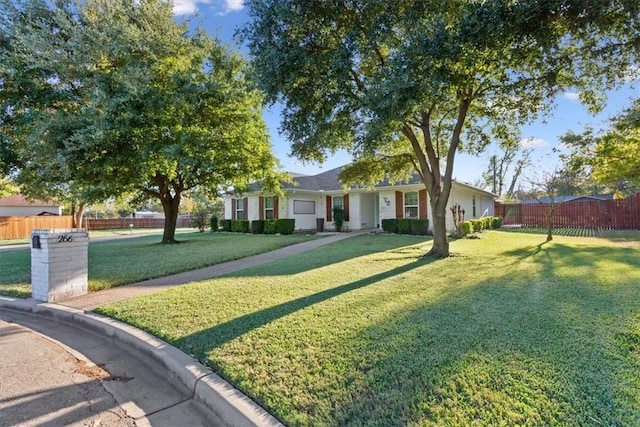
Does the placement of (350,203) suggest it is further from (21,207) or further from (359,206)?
(21,207)

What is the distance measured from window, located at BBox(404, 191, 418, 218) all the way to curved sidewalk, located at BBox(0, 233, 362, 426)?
13.1m

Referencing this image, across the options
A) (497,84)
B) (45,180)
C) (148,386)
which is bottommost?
(148,386)

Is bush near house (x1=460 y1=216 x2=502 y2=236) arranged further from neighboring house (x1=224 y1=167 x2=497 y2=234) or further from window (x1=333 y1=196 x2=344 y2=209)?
window (x1=333 y1=196 x2=344 y2=209)

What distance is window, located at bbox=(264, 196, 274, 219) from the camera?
879 inches

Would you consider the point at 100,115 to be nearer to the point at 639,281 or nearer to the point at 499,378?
the point at 499,378

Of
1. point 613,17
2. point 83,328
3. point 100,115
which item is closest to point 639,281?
point 613,17

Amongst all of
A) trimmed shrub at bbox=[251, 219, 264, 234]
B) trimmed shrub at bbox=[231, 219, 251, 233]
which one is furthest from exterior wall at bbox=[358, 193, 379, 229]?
trimmed shrub at bbox=[231, 219, 251, 233]

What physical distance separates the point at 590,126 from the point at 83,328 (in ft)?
67.0

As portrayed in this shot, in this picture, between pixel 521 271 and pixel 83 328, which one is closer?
pixel 83 328

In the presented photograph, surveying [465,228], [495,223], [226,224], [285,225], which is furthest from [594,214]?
[226,224]

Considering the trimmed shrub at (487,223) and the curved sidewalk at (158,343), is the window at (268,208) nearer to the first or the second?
the trimmed shrub at (487,223)

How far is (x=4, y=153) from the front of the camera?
34.0 feet

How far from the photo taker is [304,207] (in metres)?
22.1

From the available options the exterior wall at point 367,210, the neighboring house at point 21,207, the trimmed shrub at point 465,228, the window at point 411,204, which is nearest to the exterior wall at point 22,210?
the neighboring house at point 21,207
